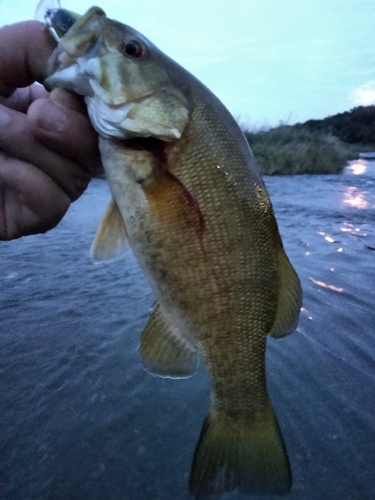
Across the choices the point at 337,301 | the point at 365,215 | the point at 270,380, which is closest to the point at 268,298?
the point at 270,380

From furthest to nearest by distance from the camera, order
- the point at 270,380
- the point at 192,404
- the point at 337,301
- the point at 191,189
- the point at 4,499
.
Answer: the point at 337,301, the point at 270,380, the point at 192,404, the point at 4,499, the point at 191,189

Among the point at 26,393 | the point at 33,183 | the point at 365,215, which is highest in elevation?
the point at 33,183

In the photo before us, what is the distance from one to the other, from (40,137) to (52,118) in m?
0.11

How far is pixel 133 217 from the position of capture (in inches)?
59.1

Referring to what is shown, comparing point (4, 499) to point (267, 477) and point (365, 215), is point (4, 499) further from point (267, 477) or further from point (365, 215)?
point (365, 215)

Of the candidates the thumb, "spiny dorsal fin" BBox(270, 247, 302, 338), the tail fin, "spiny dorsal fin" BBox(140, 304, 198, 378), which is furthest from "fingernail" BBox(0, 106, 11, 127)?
Result: the tail fin

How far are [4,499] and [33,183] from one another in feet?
5.11

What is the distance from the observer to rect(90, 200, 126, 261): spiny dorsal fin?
163 cm

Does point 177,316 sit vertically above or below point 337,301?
above

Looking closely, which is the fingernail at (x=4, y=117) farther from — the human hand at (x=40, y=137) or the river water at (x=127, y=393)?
the river water at (x=127, y=393)

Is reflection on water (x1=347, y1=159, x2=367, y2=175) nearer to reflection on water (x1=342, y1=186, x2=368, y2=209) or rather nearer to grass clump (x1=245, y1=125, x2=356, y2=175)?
grass clump (x1=245, y1=125, x2=356, y2=175)

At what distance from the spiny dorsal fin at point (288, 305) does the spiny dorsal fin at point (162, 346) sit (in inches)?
13.8

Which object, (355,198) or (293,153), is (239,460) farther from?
(293,153)

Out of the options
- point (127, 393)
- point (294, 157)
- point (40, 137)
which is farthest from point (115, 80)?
point (294, 157)
